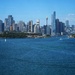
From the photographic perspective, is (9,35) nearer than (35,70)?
No

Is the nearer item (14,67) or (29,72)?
(29,72)

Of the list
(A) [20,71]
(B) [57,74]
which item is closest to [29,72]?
(A) [20,71]

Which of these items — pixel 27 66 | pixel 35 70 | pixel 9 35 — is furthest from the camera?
pixel 9 35

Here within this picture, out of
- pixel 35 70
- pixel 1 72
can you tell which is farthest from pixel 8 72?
pixel 35 70

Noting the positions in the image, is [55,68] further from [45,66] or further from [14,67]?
[14,67]

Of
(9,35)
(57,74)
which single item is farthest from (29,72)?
(9,35)

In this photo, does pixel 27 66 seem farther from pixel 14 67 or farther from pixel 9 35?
pixel 9 35

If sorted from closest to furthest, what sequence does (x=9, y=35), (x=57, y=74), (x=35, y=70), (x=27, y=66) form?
(x=57, y=74) → (x=35, y=70) → (x=27, y=66) → (x=9, y=35)

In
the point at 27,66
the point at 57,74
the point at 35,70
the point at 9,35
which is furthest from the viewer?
the point at 9,35
